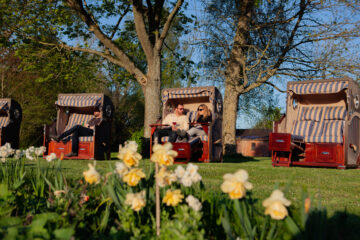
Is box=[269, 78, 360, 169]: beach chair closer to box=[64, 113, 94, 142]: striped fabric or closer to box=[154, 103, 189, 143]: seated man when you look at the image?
box=[154, 103, 189, 143]: seated man

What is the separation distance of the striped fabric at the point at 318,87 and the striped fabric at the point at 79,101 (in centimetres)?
519

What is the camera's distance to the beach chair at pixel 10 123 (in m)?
10.0

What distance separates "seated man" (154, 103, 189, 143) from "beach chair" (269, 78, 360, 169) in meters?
2.10

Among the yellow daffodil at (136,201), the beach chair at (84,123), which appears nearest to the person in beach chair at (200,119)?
the beach chair at (84,123)

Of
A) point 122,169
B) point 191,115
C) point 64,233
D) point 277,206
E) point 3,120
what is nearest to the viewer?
point 277,206

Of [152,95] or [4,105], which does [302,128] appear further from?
[4,105]

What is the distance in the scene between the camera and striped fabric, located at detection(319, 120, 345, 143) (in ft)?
27.3

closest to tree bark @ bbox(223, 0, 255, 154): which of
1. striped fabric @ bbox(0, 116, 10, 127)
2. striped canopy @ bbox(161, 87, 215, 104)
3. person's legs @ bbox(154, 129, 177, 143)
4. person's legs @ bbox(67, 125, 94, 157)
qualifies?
striped canopy @ bbox(161, 87, 215, 104)

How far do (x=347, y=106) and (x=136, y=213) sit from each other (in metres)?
7.88

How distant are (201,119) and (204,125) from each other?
888mm

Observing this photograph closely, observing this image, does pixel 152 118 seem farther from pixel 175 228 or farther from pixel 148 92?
pixel 175 228

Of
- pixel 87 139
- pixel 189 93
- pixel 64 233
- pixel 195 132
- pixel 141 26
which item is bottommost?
pixel 64 233

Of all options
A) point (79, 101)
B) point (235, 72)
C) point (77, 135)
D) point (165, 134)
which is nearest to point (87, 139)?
point (77, 135)

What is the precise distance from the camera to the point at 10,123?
10281 mm
